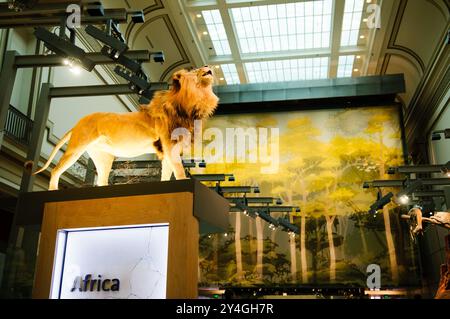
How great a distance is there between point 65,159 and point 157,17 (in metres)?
12.2

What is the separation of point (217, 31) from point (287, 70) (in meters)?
3.96

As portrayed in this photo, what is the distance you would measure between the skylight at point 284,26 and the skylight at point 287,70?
1.01 m

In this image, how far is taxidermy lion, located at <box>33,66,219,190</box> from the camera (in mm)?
4027

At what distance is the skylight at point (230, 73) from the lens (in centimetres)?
1892

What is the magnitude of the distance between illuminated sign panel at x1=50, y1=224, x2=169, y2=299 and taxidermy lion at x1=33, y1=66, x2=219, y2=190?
781 mm

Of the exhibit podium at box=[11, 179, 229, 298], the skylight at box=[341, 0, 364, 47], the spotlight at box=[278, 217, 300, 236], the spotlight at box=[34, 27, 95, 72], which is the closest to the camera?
the exhibit podium at box=[11, 179, 229, 298]

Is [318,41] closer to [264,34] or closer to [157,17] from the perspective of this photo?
[264,34]

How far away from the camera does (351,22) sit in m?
15.9

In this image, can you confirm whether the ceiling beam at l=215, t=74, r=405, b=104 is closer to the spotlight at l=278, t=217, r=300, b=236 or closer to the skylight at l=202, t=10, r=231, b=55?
the skylight at l=202, t=10, r=231, b=55

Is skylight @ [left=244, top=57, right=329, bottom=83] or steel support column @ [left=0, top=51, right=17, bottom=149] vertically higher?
skylight @ [left=244, top=57, right=329, bottom=83]

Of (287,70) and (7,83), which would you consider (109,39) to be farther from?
(287,70)

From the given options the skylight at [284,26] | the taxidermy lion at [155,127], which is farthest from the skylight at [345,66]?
the taxidermy lion at [155,127]

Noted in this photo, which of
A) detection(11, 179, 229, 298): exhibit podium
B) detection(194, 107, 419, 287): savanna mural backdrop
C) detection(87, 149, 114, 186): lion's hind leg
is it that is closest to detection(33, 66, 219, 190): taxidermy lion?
detection(87, 149, 114, 186): lion's hind leg

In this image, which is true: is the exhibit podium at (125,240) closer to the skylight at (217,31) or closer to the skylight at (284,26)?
the skylight at (284,26)
